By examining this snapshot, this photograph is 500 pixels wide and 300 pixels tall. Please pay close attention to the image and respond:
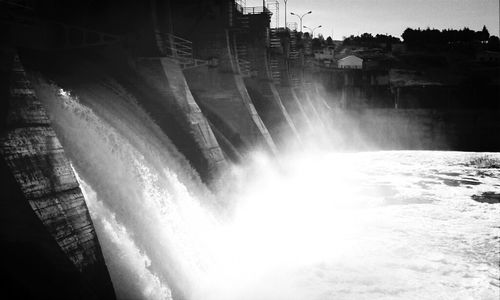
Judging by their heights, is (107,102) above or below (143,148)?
above

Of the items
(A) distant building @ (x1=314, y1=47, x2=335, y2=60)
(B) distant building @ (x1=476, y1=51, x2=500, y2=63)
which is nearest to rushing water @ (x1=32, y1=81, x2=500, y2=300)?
(B) distant building @ (x1=476, y1=51, x2=500, y2=63)

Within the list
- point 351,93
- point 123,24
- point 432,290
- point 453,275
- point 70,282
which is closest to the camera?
point 70,282

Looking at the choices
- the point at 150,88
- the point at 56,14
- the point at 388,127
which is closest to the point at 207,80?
the point at 150,88

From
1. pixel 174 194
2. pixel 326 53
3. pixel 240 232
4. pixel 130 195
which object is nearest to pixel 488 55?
pixel 326 53

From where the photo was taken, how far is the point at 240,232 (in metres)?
14.0

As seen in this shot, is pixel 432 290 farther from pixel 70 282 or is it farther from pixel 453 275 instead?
pixel 70 282

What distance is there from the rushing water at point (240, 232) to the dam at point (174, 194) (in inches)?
2.1

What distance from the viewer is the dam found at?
712cm

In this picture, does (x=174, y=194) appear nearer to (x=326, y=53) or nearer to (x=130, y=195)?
(x=130, y=195)

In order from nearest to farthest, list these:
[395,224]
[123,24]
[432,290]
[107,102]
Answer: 1. [432,290]
2. [107,102]
3. [123,24]
4. [395,224]

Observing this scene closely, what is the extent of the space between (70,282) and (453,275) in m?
10.2

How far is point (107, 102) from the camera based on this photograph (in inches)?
477

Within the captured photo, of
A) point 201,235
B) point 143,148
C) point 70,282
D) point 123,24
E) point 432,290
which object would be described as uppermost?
point 123,24

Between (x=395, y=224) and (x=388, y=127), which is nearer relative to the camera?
(x=395, y=224)
